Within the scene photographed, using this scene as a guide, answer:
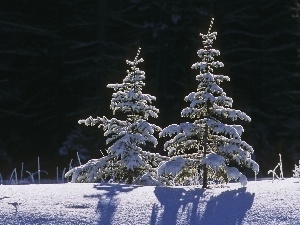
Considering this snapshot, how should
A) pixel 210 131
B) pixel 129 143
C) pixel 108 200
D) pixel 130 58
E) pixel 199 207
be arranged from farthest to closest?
1. pixel 130 58
2. pixel 129 143
3. pixel 210 131
4. pixel 108 200
5. pixel 199 207

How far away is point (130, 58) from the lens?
2105 cm

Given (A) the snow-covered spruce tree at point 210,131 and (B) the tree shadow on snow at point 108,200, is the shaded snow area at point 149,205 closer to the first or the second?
(B) the tree shadow on snow at point 108,200

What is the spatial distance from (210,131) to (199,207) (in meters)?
1.21

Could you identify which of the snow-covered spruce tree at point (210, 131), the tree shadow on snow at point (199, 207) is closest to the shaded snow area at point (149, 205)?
the tree shadow on snow at point (199, 207)

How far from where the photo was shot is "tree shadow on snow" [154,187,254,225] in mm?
4727

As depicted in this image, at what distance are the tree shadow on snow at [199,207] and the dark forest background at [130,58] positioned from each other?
14.9 meters

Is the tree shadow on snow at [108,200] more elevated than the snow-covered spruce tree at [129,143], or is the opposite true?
the snow-covered spruce tree at [129,143]

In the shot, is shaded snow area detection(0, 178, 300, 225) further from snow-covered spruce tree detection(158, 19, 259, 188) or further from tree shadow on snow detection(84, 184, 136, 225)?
snow-covered spruce tree detection(158, 19, 259, 188)

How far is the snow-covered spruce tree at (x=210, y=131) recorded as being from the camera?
5711 mm

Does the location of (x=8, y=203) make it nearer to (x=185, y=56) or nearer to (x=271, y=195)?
(x=271, y=195)

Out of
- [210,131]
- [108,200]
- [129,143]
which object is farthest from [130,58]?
[108,200]

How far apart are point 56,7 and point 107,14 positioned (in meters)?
1.86

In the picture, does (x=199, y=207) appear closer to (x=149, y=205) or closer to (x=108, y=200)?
(x=149, y=205)

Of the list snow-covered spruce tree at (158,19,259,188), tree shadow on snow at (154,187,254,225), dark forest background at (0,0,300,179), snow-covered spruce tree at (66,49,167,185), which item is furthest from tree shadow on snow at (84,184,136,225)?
dark forest background at (0,0,300,179)
